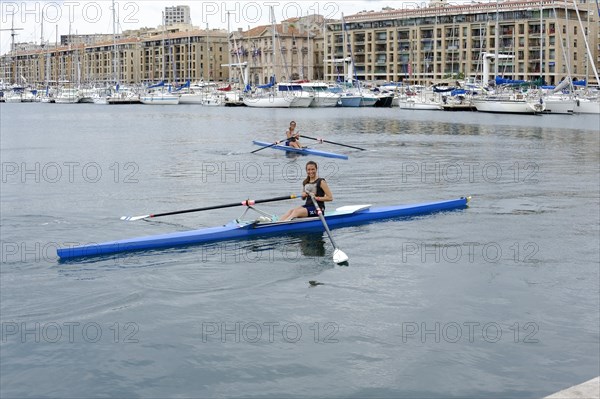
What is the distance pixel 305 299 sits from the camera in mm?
13281

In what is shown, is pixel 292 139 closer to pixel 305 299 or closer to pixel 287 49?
pixel 305 299

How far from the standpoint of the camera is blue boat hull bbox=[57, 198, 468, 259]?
52.4ft

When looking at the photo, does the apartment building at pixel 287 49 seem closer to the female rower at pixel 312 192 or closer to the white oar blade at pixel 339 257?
the female rower at pixel 312 192

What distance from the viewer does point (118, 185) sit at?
2731cm

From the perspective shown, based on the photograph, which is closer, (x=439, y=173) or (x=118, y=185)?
(x=118, y=185)

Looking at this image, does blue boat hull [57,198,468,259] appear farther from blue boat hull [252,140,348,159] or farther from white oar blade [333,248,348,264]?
blue boat hull [252,140,348,159]

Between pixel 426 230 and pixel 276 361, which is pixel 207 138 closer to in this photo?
pixel 426 230

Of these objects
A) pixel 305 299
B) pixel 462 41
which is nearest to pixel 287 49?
pixel 462 41

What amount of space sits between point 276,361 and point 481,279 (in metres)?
5.28

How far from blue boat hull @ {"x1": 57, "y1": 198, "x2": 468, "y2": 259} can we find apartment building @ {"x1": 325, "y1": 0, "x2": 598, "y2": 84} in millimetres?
92953

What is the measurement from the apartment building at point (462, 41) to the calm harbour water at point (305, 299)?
89983mm

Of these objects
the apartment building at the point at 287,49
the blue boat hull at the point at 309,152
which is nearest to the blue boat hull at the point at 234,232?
the blue boat hull at the point at 309,152

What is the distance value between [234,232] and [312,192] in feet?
6.29

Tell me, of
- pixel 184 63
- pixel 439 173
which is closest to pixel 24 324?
pixel 439 173
